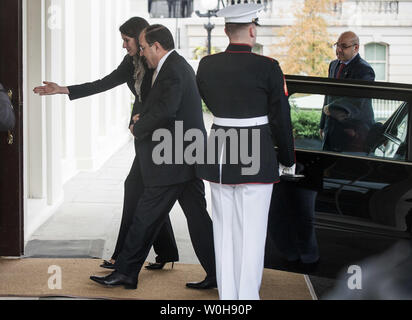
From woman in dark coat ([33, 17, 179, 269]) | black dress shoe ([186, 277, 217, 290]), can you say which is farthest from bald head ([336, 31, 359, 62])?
black dress shoe ([186, 277, 217, 290])

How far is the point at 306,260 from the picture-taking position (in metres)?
5.25

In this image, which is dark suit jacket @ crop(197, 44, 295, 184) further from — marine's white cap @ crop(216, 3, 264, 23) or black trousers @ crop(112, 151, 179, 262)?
black trousers @ crop(112, 151, 179, 262)

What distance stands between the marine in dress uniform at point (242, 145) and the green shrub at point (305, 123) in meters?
0.39

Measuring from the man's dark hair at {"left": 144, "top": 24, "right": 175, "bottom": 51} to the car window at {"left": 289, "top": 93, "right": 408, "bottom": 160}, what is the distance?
3.52 feet

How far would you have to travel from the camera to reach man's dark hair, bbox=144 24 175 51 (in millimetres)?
5590

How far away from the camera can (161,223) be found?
18.9 ft

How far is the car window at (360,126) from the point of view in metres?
5.04

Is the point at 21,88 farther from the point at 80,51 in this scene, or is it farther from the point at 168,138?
the point at 80,51

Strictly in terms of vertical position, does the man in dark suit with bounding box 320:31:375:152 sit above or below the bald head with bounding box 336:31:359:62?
below

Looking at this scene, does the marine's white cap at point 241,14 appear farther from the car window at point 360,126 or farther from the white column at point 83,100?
the white column at point 83,100
